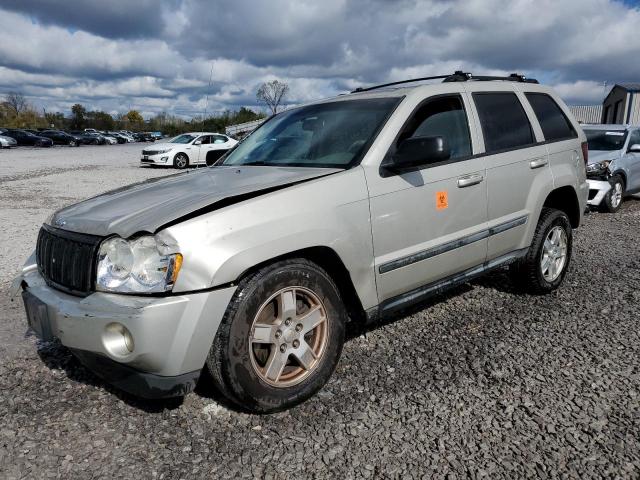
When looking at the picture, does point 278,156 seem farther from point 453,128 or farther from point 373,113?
point 453,128

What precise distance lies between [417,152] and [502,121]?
1.42 meters

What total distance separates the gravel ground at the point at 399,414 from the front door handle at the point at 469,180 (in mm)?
1132

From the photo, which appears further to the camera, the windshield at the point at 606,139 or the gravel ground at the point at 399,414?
the windshield at the point at 606,139

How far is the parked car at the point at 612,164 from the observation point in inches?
377

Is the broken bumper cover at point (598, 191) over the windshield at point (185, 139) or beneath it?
beneath

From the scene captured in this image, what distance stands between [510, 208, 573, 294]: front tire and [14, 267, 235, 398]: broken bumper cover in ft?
9.70

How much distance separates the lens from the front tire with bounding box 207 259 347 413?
2520 millimetres

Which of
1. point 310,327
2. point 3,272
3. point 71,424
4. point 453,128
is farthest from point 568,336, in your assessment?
point 3,272

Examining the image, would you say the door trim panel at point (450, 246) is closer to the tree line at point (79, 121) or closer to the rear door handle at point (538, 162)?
the rear door handle at point (538, 162)

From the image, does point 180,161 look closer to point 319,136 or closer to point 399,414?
point 319,136

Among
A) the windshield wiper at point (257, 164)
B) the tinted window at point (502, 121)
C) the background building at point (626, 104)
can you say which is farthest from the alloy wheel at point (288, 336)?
the background building at point (626, 104)

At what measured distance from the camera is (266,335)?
2676mm

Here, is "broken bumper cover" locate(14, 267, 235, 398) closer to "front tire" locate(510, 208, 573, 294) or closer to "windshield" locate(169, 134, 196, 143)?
"front tire" locate(510, 208, 573, 294)

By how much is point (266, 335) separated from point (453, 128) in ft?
6.91
